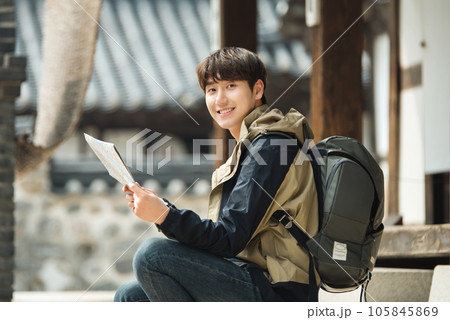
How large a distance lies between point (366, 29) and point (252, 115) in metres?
5.84

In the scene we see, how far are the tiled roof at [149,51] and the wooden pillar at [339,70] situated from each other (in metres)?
6.24

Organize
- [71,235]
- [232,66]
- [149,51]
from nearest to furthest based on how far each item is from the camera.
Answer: [232,66], [71,235], [149,51]

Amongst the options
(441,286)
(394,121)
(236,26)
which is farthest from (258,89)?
(394,121)

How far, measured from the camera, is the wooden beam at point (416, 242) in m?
3.33

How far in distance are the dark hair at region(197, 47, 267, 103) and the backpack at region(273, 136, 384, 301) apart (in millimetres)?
330

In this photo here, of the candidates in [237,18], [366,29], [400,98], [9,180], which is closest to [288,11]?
[366,29]

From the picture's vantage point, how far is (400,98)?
17.8 feet

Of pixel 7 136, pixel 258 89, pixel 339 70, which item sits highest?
pixel 339 70

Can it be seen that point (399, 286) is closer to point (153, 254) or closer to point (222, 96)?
point (222, 96)

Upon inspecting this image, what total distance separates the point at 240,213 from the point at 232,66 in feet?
1.69

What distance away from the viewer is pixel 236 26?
4.44 m

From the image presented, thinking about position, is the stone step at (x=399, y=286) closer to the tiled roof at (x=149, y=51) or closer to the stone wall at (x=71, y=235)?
the stone wall at (x=71, y=235)

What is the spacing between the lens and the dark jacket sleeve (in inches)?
79.5

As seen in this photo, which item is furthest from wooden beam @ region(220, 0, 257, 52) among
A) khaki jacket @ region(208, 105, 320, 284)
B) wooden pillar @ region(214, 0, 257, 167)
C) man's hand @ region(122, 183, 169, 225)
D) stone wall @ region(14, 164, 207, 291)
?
stone wall @ region(14, 164, 207, 291)
